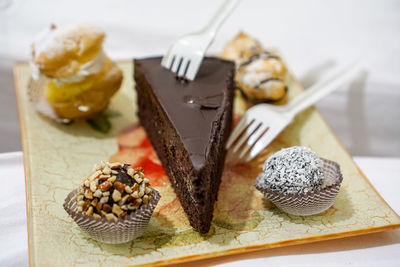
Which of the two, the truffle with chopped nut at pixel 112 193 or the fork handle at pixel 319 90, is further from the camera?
the fork handle at pixel 319 90

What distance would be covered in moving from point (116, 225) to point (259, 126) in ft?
4.78

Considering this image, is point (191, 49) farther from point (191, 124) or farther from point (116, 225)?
point (116, 225)

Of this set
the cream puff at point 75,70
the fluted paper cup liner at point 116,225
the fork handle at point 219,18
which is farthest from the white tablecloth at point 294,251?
the fork handle at point 219,18

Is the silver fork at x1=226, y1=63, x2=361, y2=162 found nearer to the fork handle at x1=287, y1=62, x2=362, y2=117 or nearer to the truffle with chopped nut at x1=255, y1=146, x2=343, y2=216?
the fork handle at x1=287, y1=62, x2=362, y2=117

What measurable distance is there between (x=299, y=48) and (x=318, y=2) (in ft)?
1.81

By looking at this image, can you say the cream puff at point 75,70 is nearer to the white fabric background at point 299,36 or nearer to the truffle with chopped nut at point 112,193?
the white fabric background at point 299,36

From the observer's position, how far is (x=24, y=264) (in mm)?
2498

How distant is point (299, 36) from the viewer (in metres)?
4.80

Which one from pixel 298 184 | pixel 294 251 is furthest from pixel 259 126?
pixel 294 251

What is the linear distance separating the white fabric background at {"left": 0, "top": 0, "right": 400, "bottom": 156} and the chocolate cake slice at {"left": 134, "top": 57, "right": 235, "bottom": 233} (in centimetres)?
124

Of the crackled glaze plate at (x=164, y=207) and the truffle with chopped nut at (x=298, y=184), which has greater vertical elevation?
the truffle with chopped nut at (x=298, y=184)

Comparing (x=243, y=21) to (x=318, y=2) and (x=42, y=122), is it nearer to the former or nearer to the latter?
(x=318, y=2)

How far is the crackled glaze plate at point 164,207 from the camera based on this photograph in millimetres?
2461

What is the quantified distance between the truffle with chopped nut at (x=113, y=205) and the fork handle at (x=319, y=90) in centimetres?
157
